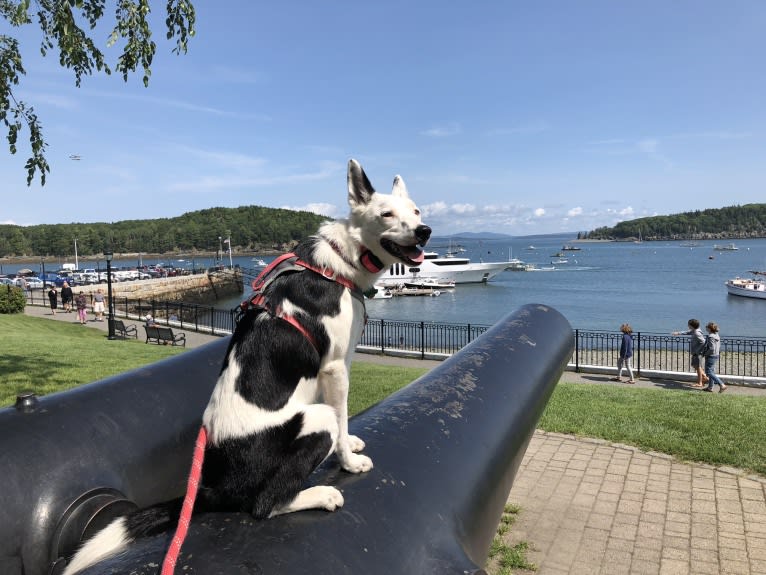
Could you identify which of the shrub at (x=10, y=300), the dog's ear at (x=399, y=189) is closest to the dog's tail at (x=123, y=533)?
the dog's ear at (x=399, y=189)

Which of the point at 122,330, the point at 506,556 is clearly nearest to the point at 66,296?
the point at 122,330

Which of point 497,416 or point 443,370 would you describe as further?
point 443,370

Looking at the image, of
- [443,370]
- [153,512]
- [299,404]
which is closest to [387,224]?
[299,404]

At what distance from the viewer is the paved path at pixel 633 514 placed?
4.19 metres

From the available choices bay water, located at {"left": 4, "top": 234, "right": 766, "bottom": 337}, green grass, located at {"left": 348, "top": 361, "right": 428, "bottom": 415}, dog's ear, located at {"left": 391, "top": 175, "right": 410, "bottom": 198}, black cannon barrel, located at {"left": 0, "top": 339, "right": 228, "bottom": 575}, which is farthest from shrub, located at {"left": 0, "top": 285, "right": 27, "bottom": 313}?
dog's ear, located at {"left": 391, "top": 175, "right": 410, "bottom": 198}

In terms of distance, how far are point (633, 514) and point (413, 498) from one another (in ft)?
12.2

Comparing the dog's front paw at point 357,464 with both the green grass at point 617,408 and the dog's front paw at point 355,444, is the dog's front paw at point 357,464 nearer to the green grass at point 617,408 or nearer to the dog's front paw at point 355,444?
the dog's front paw at point 355,444

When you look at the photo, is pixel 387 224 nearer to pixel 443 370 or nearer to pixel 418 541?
pixel 418 541

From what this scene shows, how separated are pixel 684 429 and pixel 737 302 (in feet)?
171

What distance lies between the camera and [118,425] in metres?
2.64

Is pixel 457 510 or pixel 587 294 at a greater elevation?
pixel 457 510

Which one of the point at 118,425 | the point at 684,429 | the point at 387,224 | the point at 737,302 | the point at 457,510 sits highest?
the point at 387,224

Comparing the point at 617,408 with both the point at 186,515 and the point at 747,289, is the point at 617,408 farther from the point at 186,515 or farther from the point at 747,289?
the point at 747,289

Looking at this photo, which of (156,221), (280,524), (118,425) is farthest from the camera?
(156,221)
